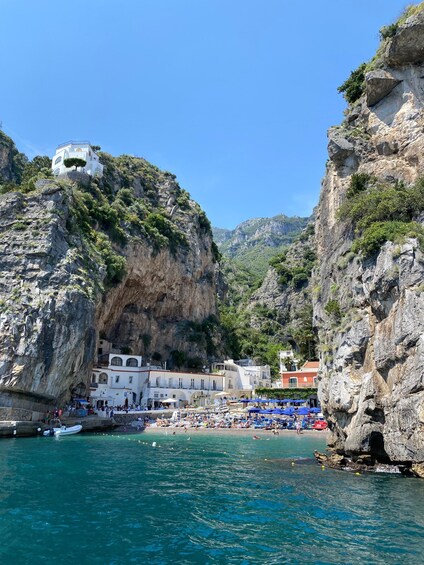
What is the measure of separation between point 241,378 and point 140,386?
17925mm

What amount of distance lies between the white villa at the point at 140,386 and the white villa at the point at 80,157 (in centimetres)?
2808

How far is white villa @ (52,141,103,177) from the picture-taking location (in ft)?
206

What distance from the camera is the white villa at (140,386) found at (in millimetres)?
53469

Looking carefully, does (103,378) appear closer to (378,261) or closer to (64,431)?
(64,431)

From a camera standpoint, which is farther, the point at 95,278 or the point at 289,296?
the point at 289,296

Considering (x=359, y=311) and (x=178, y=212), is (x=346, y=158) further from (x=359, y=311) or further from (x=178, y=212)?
(x=178, y=212)

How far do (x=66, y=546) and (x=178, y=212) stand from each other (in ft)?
218

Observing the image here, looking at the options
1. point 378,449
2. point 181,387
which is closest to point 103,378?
point 181,387

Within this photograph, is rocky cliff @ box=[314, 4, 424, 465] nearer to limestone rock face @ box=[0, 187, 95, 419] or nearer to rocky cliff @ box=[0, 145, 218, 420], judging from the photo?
limestone rock face @ box=[0, 187, 95, 419]

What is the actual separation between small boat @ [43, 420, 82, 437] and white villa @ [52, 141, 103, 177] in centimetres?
3797

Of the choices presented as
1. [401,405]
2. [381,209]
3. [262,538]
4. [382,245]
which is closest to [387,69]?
[381,209]

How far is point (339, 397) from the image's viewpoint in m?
23.9

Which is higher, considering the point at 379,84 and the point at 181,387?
the point at 379,84

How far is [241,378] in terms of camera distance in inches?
2633
